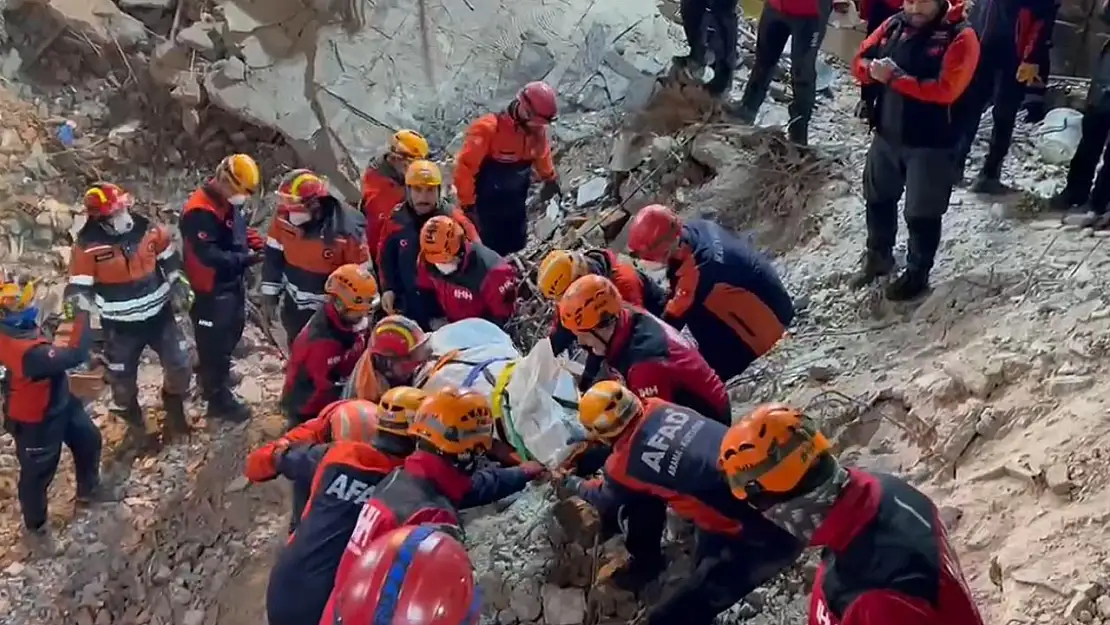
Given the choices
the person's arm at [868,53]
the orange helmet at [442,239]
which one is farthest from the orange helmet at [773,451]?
the person's arm at [868,53]

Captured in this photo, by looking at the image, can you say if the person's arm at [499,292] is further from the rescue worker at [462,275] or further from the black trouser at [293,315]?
the black trouser at [293,315]

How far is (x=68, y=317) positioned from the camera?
18.1ft

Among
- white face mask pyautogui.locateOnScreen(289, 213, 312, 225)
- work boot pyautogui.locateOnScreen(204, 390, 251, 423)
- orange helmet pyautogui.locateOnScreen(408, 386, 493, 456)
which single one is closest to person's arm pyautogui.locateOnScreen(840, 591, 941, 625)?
orange helmet pyautogui.locateOnScreen(408, 386, 493, 456)

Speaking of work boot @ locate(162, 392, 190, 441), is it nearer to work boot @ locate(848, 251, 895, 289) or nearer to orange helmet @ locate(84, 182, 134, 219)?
orange helmet @ locate(84, 182, 134, 219)

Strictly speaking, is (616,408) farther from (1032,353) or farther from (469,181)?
(469,181)

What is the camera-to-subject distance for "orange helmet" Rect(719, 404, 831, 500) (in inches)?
120

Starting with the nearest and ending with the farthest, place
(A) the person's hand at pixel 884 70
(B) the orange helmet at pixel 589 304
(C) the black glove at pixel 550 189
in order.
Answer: (B) the orange helmet at pixel 589 304
(A) the person's hand at pixel 884 70
(C) the black glove at pixel 550 189

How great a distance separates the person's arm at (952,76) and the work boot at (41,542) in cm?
479

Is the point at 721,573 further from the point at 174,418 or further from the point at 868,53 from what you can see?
the point at 174,418

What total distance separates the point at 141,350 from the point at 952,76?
443 centimetres

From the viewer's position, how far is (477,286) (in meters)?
5.42

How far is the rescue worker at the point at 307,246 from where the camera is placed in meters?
5.66

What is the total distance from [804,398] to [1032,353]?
99cm

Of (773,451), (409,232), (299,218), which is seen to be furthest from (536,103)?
(773,451)
